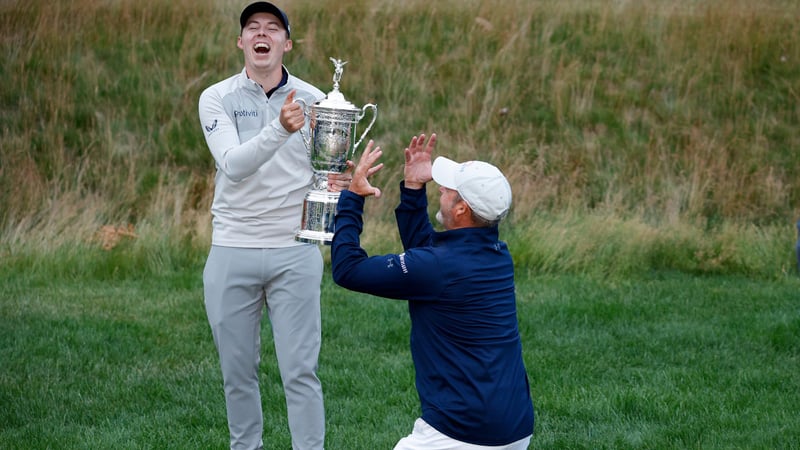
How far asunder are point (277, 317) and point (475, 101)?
40.7 ft

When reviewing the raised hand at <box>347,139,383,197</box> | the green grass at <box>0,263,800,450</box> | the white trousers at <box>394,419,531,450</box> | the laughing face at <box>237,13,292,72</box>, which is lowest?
the green grass at <box>0,263,800,450</box>

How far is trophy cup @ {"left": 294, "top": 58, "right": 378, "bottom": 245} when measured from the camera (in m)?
4.75

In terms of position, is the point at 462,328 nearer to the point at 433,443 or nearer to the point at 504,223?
the point at 433,443

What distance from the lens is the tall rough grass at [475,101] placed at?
13812 millimetres

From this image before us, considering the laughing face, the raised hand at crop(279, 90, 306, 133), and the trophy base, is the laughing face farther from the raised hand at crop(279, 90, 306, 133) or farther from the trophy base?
the trophy base

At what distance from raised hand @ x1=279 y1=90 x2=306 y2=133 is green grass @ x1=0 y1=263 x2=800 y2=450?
2230 millimetres

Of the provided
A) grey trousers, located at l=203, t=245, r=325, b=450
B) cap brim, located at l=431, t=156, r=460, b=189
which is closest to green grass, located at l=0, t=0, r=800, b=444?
grey trousers, located at l=203, t=245, r=325, b=450

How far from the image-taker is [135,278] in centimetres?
1052

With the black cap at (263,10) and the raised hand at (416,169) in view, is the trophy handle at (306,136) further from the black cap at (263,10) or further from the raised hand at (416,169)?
the raised hand at (416,169)

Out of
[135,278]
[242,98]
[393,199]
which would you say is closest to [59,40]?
[393,199]

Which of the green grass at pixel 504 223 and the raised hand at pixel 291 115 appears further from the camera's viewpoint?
the green grass at pixel 504 223

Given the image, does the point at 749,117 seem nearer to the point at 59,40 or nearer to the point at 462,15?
the point at 462,15

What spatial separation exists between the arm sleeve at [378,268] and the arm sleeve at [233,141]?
0.60 m

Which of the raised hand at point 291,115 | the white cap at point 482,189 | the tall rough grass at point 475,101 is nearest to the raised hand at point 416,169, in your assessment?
the white cap at point 482,189
